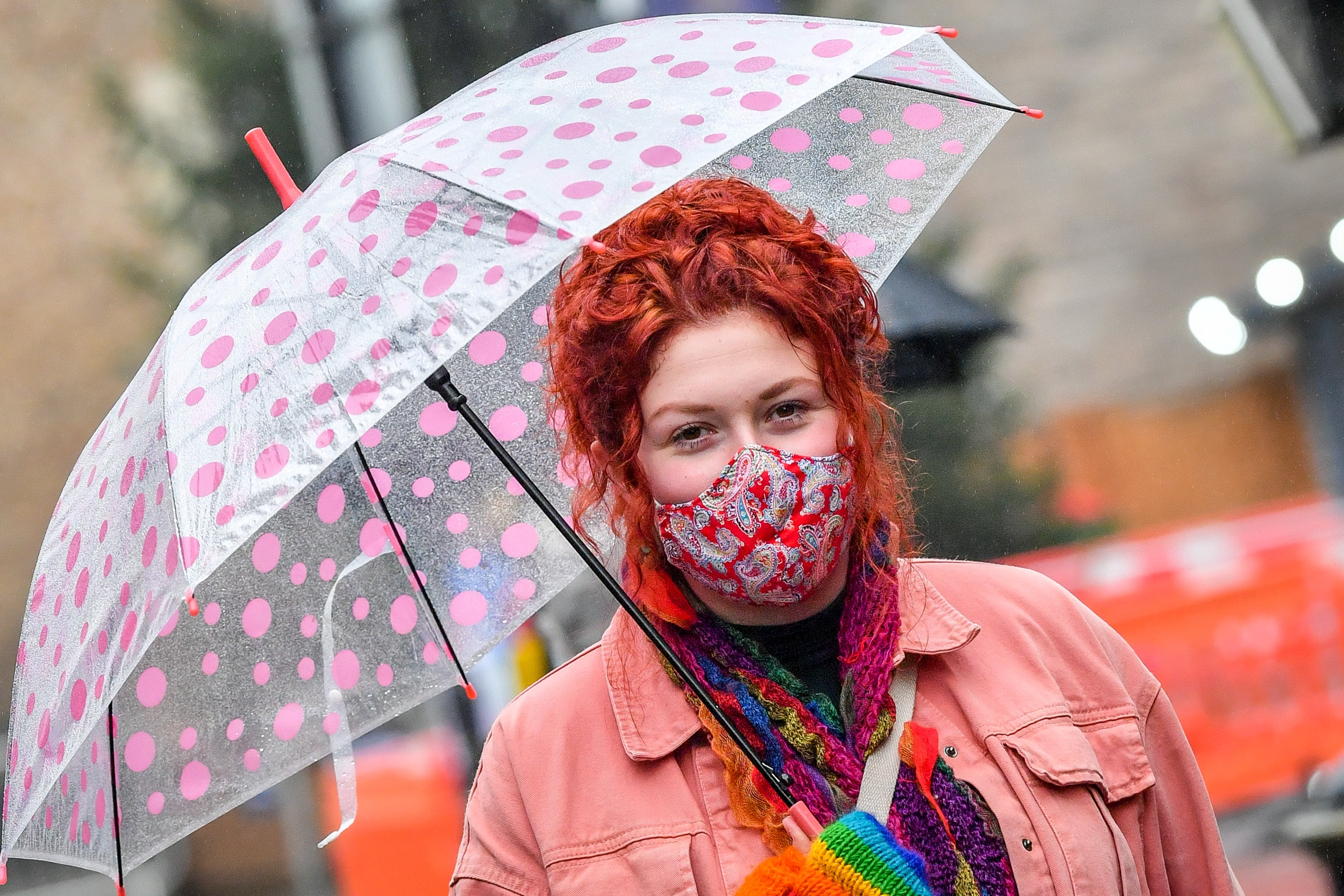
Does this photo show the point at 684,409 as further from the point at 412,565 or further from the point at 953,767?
the point at 953,767

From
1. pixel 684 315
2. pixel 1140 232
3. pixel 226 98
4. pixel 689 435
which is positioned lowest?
pixel 1140 232

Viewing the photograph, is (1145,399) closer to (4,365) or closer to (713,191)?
(713,191)

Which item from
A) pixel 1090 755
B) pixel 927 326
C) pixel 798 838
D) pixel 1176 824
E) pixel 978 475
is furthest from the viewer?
pixel 978 475

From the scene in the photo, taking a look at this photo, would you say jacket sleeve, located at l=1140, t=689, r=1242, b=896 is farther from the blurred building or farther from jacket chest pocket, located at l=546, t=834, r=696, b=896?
the blurred building

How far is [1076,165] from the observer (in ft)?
11.8

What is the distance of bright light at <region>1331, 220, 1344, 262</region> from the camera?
3.52 m

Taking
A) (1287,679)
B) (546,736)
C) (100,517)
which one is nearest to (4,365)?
(100,517)

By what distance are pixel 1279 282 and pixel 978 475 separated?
3.16 feet

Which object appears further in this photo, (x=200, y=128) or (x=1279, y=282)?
(x=200, y=128)

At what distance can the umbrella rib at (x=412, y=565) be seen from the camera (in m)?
2.15

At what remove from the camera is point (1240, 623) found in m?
3.57

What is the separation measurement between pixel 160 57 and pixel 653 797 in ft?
8.99

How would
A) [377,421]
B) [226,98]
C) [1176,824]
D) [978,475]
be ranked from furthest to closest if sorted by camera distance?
[226,98]
[978,475]
[1176,824]
[377,421]

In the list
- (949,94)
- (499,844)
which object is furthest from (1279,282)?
(499,844)
